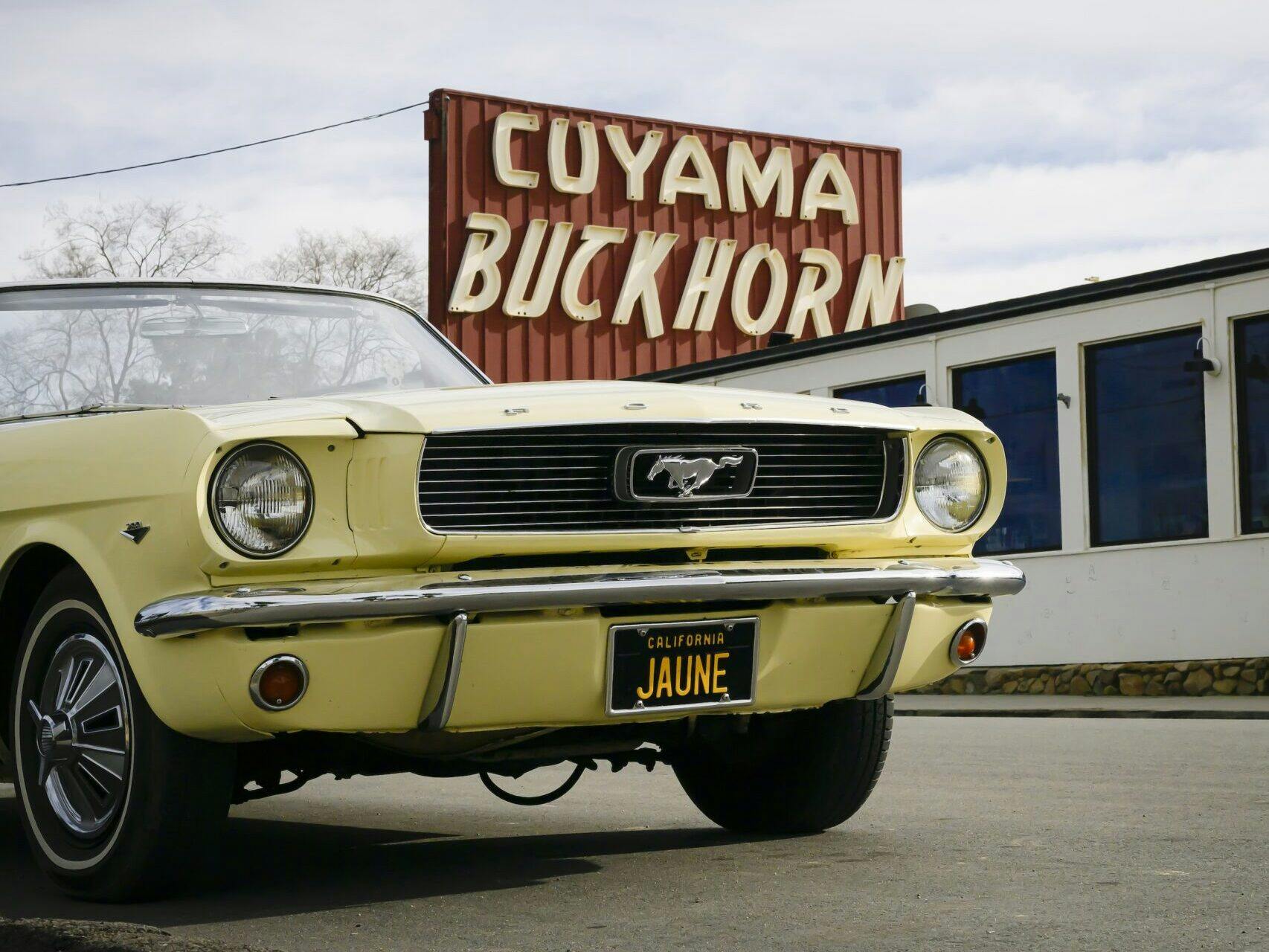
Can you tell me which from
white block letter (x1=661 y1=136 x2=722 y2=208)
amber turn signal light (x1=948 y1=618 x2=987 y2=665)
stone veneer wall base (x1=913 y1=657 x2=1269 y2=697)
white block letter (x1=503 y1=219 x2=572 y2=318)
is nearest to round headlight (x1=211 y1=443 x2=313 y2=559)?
amber turn signal light (x1=948 y1=618 x2=987 y2=665)

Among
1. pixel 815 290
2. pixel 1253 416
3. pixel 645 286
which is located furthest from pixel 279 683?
pixel 815 290

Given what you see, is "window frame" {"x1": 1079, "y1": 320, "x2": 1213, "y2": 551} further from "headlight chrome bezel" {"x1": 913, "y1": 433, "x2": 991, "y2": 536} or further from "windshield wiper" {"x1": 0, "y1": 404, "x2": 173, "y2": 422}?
"windshield wiper" {"x1": 0, "y1": 404, "x2": 173, "y2": 422}

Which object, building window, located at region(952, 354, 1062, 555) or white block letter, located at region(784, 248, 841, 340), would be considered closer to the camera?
building window, located at region(952, 354, 1062, 555)

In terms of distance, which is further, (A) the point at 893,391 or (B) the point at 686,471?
(A) the point at 893,391

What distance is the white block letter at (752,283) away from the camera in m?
29.3

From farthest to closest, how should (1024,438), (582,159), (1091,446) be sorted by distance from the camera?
(582,159)
(1024,438)
(1091,446)

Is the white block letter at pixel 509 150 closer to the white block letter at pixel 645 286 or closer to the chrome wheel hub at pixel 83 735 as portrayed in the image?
the white block letter at pixel 645 286

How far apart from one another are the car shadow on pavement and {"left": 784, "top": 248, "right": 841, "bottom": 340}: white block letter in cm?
2400

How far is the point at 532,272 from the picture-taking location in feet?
89.5

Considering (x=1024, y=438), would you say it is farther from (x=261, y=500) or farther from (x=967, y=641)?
(x=261, y=500)

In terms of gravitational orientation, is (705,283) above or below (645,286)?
above

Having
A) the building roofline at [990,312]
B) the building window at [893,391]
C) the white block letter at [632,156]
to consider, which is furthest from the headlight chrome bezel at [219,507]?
the white block letter at [632,156]

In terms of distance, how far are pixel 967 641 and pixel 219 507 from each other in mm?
2044

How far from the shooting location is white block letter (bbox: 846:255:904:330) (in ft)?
101
